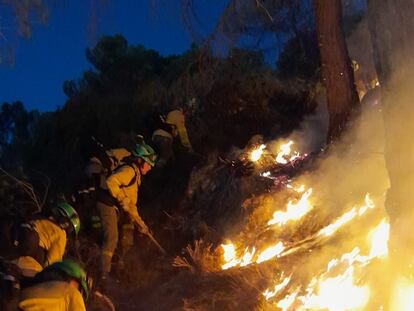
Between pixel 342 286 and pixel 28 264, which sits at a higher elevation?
pixel 342 286

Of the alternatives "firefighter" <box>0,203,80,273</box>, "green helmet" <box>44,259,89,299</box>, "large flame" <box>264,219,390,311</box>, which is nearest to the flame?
"large flame" <box>264,219,390,311</box>

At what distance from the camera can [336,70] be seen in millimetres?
9570

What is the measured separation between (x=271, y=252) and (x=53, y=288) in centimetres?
424

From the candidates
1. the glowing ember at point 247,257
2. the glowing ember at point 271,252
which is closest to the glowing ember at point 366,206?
the glowing ember at point 271,252

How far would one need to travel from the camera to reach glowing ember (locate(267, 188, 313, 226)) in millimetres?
8039

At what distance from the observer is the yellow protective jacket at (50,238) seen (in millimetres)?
5316

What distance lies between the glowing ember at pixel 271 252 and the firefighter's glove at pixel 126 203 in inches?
72.1

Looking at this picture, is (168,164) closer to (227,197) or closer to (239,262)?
(227,197)

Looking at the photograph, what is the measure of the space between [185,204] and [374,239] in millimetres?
4512

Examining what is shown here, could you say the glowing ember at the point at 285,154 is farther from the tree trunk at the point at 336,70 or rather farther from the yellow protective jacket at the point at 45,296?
the yellow protective jacket at the point at 45,296

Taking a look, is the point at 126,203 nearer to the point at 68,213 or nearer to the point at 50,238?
the point at 68,213

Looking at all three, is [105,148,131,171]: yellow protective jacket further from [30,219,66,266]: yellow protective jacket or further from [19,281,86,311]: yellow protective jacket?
[19,281,86,311]: yellow protective jacket

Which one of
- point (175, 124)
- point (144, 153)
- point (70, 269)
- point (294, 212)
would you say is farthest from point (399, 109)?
point (175, 124)

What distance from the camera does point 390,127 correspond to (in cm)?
493
